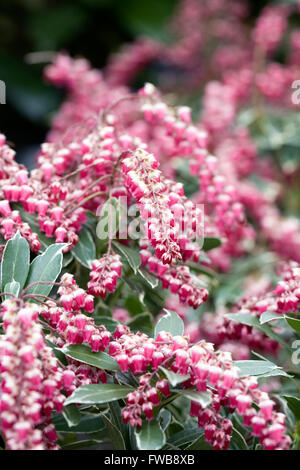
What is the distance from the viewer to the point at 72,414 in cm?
98

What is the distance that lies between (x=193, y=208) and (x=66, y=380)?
16.7 inches

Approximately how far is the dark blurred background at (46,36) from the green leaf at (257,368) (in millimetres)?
2211

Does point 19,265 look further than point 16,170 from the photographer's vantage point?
No

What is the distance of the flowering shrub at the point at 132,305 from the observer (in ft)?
3.02

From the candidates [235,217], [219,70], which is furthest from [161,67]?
[235,217]

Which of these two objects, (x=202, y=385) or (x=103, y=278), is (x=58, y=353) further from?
(x=202, y=385)

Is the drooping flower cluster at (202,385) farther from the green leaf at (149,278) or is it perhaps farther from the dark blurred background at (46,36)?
the dark blurred background at (46,36)

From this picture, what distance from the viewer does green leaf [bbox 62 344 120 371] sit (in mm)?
986

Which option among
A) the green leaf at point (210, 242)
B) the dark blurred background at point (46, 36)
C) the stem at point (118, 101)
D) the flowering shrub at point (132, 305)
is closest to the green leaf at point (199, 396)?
the flowering shrub at point (132, 305)

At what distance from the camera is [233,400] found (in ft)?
3.02

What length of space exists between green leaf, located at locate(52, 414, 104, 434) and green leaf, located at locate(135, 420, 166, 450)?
0.56ft

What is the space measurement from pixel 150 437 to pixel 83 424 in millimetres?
219

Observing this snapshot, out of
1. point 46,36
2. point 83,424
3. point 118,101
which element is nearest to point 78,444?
point 83,424

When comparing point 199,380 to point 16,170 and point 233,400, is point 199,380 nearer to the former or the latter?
point 233,400
